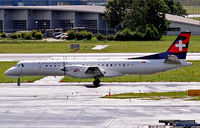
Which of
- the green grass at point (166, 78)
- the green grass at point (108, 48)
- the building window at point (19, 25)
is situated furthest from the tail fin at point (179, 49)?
the building window at point (19, 25)

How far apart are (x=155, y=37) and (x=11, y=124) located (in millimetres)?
87731

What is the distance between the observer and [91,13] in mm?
148750

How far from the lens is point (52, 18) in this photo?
151 meters

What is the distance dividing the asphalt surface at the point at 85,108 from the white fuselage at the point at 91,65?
173 cm

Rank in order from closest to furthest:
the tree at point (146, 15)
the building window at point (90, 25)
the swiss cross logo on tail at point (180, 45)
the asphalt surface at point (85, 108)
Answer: the asphalt surface at point (85, 108) → the swiss cross logo on tail at point (180, 45) → the tree at point (146, 15) → the building window at point (90, 25)

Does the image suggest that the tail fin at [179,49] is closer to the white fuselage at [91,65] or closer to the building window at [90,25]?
the white fuselage at [91,65]

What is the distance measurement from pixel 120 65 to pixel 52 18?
347ft

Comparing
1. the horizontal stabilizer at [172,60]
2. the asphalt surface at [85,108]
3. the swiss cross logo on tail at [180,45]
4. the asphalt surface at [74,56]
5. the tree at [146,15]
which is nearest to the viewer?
the asphalt surface at [85,108]

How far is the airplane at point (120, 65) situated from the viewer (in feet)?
156

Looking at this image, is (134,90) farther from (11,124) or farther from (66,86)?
(11,124)

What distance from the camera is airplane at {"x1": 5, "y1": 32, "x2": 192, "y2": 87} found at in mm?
47500

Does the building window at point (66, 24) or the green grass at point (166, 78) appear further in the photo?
the building window at point (66, 24)

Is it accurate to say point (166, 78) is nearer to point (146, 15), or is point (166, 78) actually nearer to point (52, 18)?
point (146, 15)

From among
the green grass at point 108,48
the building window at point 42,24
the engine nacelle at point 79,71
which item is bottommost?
the green grass at point 108,48
